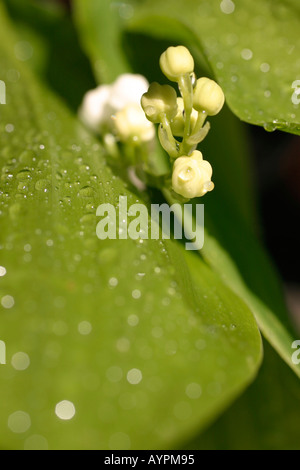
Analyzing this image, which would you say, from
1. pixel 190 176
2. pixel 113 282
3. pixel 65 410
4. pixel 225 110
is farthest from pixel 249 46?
pixel 65 410

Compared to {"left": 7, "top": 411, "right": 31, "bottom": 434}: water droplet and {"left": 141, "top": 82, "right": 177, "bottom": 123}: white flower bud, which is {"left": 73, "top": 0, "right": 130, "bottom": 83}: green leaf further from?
{"left": 7, "top": 411, "right": 31, "bottom": 434}: water droplet

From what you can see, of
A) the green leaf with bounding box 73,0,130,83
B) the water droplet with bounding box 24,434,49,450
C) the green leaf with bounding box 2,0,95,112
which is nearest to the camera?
the water droplet with bounding box 24,434,49,450

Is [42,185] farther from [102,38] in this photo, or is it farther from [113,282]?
[102,38]

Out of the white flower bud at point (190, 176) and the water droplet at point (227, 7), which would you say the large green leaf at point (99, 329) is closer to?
the white flower bud at point (190, 176)

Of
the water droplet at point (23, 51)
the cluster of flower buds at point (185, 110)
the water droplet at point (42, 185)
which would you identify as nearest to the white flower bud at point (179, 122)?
the cluster of flower buds at point (185, 110)

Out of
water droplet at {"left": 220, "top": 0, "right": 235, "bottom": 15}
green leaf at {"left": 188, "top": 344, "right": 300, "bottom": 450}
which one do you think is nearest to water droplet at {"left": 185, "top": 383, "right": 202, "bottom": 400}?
green leaf at {"left": 188, "top": 344, "right": 300, "bottom": 450}
